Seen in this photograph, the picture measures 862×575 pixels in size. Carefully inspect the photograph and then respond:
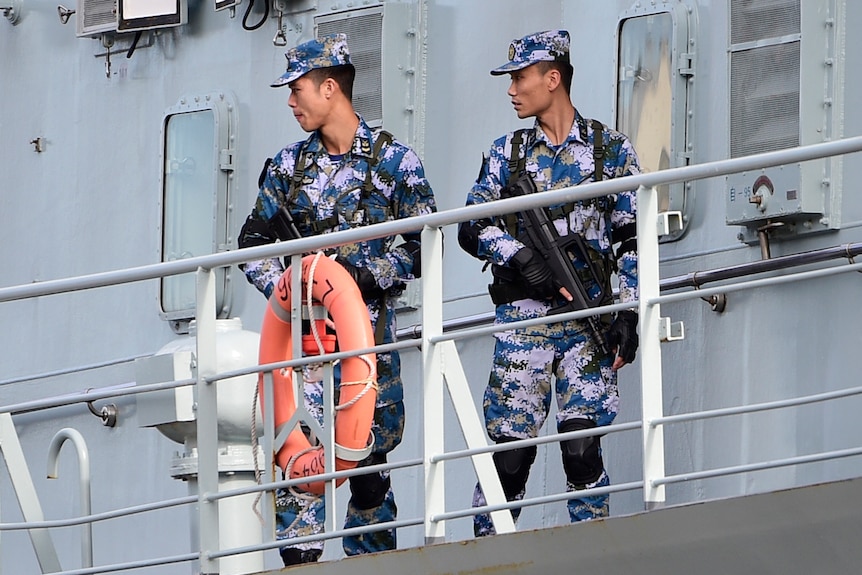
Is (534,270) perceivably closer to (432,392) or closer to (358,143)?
(358,143)

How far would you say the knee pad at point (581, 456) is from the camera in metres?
6.19

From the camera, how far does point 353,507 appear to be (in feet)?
21.1

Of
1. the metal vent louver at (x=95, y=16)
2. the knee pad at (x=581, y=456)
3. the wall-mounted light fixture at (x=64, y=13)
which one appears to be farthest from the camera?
the wall-mounted light fixture at (x=64, y=13)

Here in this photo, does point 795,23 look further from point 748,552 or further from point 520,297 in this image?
point 748,552

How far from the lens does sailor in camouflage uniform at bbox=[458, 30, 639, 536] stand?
6250 millimetres

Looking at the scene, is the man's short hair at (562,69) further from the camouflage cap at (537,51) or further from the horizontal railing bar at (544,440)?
the horizontal railing bar at (544,440)

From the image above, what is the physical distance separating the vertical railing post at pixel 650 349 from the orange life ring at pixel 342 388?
3.27 ft

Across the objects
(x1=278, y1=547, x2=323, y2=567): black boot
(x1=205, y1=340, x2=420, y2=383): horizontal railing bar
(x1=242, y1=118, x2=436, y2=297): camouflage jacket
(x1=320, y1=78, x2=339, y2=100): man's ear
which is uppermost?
(x1=320, y1=78, x2=339, y2=100): man's ear

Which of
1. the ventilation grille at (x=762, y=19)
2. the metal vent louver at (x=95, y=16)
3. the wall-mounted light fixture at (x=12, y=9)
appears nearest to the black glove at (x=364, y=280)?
the ventilation grille at (x=762, y=19)

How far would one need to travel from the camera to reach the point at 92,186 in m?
9.34

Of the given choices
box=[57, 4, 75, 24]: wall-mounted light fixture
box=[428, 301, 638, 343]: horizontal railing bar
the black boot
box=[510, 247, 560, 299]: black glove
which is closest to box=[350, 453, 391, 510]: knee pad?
the black boot

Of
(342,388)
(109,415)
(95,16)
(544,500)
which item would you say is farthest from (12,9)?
(544,500)

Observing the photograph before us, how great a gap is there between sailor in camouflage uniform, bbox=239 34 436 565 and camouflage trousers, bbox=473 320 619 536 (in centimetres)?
36

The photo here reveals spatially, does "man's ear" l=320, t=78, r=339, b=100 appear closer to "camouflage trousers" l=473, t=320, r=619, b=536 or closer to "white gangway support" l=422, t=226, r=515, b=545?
"camouflage trousers" l=473, t=320, r=619, b=536
